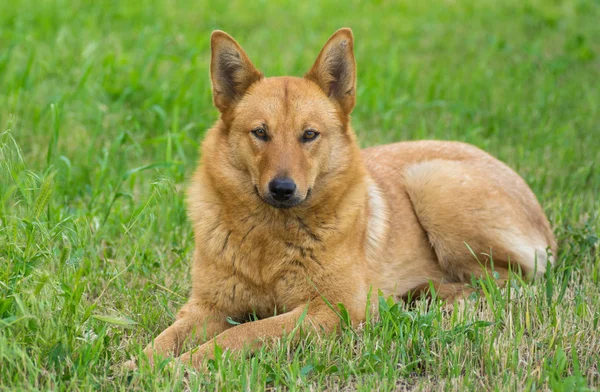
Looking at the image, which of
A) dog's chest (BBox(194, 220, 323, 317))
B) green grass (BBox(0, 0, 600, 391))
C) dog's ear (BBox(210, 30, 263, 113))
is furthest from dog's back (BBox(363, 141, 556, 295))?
dog's ear (BBox(210, 30, 263, 113))

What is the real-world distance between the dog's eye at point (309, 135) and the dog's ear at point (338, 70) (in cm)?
32

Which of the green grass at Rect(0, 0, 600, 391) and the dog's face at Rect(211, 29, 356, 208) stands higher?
the dog's face at Rect(211, 29, 356, 208)

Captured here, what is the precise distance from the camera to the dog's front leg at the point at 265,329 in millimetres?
3586

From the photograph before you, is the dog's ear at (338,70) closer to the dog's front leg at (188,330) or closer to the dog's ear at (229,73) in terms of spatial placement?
the dog's ear at (229,73)

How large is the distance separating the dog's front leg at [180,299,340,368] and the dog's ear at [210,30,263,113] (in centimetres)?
119

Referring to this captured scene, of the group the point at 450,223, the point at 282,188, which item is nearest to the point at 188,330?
the point at 282,188

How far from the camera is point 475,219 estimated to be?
4.68 meters

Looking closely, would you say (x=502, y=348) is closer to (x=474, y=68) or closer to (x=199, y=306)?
(x=199, y=306)

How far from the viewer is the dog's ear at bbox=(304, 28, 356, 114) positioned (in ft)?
13.6

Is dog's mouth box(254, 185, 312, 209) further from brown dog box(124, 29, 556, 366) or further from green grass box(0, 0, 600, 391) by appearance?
green grass box(0, 0, 600, 391)

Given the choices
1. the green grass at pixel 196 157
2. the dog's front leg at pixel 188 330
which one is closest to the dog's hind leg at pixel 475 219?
the green grass at pixel 196 157

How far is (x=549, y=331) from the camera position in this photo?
3.67m

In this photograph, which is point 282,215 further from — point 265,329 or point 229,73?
point 229,73

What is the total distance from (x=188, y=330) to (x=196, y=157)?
9.00 ft
